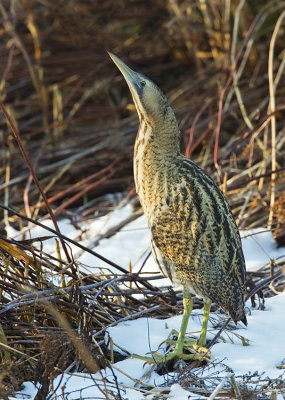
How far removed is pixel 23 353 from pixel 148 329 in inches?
19.7

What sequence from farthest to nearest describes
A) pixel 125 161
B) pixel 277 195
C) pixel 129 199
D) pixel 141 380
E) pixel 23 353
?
pixel 125 161
pixel 129 199
pixel 277 195
pixel 141 380
pixel 23 353

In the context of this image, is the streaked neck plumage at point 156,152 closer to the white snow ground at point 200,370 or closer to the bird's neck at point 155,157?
the bird's neck at point 155,157

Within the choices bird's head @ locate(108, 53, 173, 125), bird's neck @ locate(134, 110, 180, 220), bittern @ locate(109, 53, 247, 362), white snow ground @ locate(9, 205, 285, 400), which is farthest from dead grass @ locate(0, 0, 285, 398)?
bird's head @ locate(108, 53, 173, 125)

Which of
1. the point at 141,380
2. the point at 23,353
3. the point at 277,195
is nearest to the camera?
the point at 23,353

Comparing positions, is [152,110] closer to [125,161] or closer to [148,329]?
[148,329]

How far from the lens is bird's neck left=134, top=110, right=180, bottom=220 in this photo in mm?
2445

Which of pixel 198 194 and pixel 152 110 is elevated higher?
pixel 152 110

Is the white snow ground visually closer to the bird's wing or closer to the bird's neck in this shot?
the bird's wing

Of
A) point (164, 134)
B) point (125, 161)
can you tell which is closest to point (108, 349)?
point (164, 134)

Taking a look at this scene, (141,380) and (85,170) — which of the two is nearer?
(141,380)

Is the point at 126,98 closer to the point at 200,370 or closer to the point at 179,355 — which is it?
the point at 179,355

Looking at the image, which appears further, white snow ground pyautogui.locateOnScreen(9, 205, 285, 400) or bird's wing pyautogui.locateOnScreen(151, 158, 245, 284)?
bird's wing pyautogui.locateOnScreen(151, 158, 245, 284)

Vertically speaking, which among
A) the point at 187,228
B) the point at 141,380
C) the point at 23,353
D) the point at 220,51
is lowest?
the point at 141,380

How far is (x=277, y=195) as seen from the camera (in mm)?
3781
